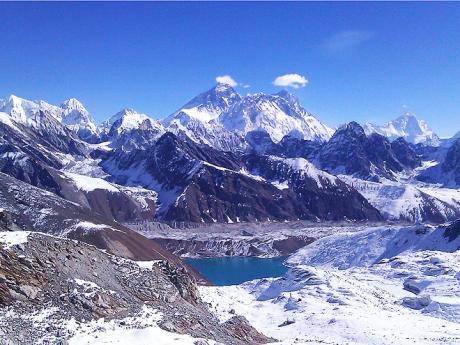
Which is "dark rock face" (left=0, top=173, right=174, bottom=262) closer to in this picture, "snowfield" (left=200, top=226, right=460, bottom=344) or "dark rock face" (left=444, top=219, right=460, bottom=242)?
"snowfield" (left=200, top=226, right=460, bottom=344)

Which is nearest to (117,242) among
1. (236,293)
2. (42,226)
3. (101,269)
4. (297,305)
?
(42,226)

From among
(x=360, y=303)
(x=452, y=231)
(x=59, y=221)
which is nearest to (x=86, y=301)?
(x=360, y=303)

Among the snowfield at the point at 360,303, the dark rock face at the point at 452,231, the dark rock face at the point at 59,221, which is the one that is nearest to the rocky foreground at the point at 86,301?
the snowfield at the point at 360,303

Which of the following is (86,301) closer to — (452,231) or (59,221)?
(59,221)

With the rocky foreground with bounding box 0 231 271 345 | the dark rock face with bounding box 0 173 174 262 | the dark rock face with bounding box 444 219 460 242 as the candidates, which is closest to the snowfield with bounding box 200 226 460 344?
the rocky foreground with bounding box 0 231 271 345

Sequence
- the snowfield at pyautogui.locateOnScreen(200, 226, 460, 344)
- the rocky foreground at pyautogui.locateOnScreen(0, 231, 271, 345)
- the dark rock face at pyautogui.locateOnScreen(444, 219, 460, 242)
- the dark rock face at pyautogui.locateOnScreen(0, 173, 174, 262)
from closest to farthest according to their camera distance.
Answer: the rocky foreground at pyautogui.locateOnScreen(0, 231, 271, 345), the snowfield at pyautogui.locateOnScreen(200, 226, 460, 344), the dark rock face at pyautogui.locateOnScreen(0, 173, 174, 262), the dark rock face at pyautogui.locateOnScreen(444, 219, 460, 242)
